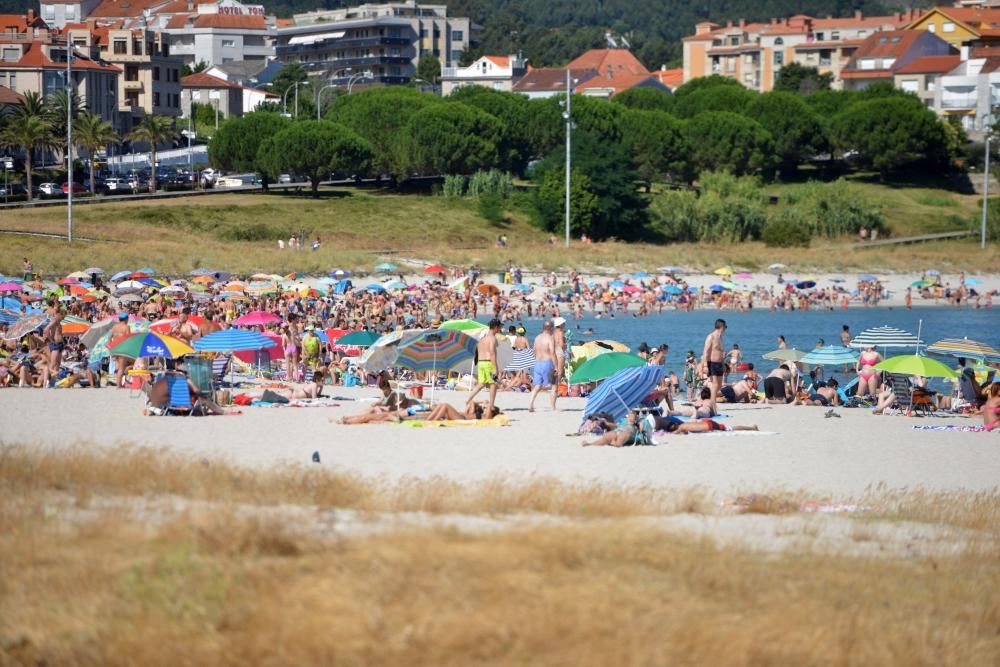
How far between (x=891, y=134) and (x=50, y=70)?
164 feet

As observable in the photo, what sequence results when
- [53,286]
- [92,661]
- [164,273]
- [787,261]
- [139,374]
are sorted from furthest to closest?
[787,261]
[164,273]
[53,286]
[139,374]
[92,661]

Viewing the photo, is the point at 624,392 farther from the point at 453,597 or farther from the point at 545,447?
the point at 453,597

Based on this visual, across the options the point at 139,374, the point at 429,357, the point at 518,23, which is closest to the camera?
the point at 429,357

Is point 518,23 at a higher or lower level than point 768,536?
higher

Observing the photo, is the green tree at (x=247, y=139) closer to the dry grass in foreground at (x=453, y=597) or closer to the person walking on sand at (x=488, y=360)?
the person walking on sand at (x=488, y=360)

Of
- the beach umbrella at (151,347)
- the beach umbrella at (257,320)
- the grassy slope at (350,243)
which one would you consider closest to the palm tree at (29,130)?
the grassy slope at (350,243)

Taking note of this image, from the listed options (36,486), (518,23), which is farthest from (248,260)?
(518,23)

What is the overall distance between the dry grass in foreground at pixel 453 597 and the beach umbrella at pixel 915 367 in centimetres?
780

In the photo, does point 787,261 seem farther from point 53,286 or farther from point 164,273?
point 53,286

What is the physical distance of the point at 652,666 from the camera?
795 cm

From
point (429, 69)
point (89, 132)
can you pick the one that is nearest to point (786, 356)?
point (89, 132)

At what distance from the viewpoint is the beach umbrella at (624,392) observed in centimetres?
1484

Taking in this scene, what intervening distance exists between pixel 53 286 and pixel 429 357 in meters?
19.1

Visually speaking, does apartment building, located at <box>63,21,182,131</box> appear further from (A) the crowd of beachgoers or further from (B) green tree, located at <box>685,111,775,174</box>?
(A) the crowd of beachgoers
